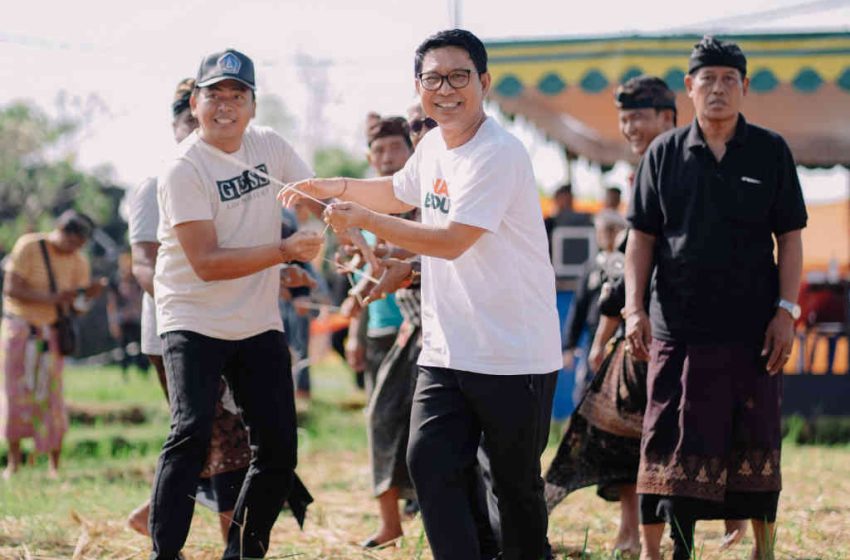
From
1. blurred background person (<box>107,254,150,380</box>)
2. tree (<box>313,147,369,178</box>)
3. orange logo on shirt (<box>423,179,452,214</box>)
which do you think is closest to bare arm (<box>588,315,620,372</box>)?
orange logo on shirt (<box>423,179,452,214</box>)

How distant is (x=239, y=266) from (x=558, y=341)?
1.21 meters

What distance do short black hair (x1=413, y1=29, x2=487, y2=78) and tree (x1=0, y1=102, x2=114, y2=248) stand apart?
2733cm

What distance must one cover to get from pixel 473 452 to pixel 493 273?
58 centimetres

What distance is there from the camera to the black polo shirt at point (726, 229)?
4465 mm

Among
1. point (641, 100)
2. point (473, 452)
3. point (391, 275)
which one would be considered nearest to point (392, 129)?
point (641, 100)

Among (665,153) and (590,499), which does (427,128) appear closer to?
(665,153)

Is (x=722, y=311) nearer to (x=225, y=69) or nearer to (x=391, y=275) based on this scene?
(x=391, y=275)

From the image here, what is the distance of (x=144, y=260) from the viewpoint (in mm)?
5355

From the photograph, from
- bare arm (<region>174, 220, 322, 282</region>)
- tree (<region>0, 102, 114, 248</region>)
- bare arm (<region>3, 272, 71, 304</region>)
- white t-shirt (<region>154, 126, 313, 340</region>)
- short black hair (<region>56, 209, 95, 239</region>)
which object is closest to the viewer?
bare arm (<region>174, 220, 322, 282</region>)

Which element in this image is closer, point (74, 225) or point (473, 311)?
point (473, 311)

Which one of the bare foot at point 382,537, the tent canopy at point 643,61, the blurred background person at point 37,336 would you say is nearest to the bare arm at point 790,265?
the bare foot at point 382,537

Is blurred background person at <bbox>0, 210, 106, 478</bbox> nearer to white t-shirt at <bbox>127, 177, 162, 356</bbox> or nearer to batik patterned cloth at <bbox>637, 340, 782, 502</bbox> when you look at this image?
white t-shirt at <bbox>127, 177, 162, 356</bbox>

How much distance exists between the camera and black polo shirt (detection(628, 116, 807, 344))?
4.46m

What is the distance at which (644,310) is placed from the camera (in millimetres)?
4777
